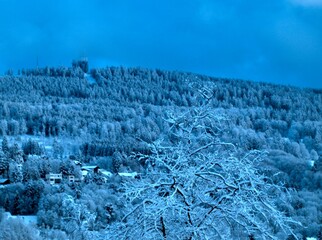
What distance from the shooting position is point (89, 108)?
106 meters

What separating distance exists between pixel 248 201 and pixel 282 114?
102255 mm

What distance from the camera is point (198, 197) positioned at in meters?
3.86

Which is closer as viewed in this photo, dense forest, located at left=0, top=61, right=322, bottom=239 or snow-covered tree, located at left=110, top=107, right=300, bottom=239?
snow-covered tree, located at left=110, top=107, right=300, bottom=239

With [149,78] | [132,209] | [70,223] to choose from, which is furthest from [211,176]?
→ [149,78]

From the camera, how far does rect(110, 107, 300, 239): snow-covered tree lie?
3.70m

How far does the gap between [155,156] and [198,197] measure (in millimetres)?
479

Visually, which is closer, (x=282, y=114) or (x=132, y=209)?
(x=132, y=209)

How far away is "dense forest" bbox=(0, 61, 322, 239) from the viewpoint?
12.5ft

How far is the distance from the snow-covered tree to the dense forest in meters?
0.01

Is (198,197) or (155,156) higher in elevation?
(155,156)

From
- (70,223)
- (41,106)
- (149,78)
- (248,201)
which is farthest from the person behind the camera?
(149,78)

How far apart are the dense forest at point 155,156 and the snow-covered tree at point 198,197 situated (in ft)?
0.04

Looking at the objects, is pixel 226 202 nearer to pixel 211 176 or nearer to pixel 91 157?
pixel 211 176

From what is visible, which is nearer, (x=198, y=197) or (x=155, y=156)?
(x=198, y=197)
